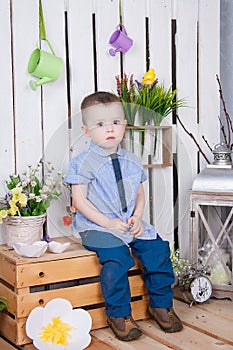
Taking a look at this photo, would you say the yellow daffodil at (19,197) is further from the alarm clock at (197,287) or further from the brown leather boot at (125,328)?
the alarm clock at (197,287)

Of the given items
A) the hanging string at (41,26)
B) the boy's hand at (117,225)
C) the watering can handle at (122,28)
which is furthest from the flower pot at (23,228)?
the watering can handle at (122,28)

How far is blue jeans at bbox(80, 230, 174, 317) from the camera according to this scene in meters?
1.77

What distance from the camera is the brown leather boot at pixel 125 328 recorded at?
174cm

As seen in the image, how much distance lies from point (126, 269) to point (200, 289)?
37 cm

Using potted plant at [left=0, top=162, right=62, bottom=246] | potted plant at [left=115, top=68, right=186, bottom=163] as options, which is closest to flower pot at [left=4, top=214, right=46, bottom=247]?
potted plant at [left=0, top=162, right=62, bottom=246]

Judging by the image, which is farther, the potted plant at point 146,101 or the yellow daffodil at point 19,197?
the potted plant at point 146,101

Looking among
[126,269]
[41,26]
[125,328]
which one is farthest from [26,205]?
[41,26]

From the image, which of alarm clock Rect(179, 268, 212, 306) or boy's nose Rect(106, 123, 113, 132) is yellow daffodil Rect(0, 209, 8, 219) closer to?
boy's nose Rect(106, 123, 113, 132)

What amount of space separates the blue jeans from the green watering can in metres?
0.52

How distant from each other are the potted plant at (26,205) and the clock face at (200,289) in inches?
22.0

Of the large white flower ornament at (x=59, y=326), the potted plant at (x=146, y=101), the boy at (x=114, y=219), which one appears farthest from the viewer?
the potted plant at (x=146, y=101)

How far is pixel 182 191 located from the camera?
2.32 m

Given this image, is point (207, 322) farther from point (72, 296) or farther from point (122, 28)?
point (122, 28)

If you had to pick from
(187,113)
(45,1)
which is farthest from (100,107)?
(187,113)
